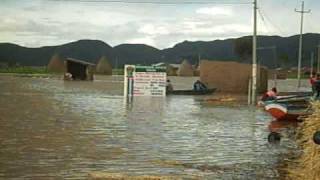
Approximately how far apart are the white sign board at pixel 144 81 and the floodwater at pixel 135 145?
16.1m

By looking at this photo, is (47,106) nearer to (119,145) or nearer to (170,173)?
(119,145)

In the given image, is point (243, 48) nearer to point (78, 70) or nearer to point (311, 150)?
point (78, 70)

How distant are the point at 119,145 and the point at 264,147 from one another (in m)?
3.95

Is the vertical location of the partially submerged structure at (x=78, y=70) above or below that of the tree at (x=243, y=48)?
below

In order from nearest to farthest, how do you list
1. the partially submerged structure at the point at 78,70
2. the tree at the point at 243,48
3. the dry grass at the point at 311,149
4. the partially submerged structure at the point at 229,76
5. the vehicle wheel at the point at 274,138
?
the dry grass at the point at 311,149, the vehicle wheel at the point at 274,138, the partially submerged structure at the point at 229,76, the partially submerged structure at the point at 78,70, the tree at the point at 243,48

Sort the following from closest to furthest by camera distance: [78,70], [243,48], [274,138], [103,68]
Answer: [274,138] < [78,70] < [243,48] < [103,68]

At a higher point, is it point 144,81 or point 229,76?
point 229,76

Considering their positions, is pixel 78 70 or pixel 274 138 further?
pixel 78 70

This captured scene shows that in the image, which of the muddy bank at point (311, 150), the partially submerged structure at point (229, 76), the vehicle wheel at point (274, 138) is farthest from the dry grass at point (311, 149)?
the partially submerged structure at point (229, 76)

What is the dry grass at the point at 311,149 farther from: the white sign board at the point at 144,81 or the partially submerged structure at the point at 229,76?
the partially submerged structure at the point at 229,76

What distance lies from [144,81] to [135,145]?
2873 centimetres

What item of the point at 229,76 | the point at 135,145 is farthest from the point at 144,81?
the point at 135,145

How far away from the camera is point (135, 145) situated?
17656mm

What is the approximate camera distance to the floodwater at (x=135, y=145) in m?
13.6
